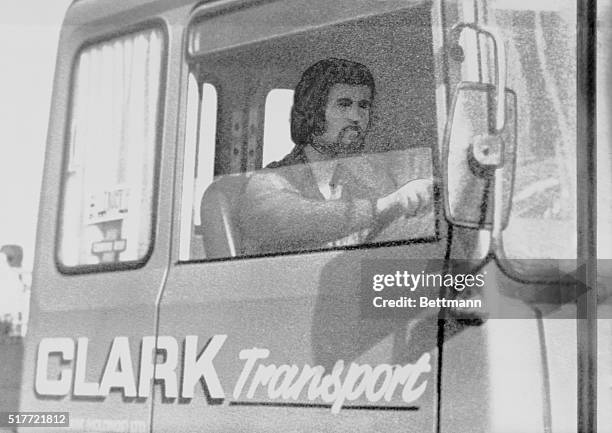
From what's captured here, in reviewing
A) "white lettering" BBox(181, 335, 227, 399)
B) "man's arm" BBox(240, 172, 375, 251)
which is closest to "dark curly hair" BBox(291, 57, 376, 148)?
"man's arm" BBox(240, 172, 375, 251)

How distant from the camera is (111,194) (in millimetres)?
3434

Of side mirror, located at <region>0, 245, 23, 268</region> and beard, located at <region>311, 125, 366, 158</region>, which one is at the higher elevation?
beard, located at <region>311, 125, 366, 158</region>

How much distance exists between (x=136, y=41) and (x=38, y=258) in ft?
2.19

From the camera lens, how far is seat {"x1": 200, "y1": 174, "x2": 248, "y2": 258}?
3189mm

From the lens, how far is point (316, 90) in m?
3.12

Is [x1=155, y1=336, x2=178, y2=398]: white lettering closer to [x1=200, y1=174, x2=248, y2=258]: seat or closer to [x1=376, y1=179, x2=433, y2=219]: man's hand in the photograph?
[x1=200, y1=174, x2=248, y2=258]: seat

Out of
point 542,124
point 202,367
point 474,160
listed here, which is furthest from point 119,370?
point 542,124

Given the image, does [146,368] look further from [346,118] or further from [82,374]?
[346,118]

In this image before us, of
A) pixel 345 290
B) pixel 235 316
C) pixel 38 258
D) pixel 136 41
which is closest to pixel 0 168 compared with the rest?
pixel 38 258

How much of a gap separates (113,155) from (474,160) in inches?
43.6

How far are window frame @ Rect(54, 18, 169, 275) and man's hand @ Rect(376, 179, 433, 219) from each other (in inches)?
27.1

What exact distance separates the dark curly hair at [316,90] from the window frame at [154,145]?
1.40 ft

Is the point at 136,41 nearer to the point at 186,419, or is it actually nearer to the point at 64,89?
the point at 64,89

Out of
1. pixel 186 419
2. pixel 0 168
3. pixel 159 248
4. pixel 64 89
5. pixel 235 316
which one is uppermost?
pixel 64 89
